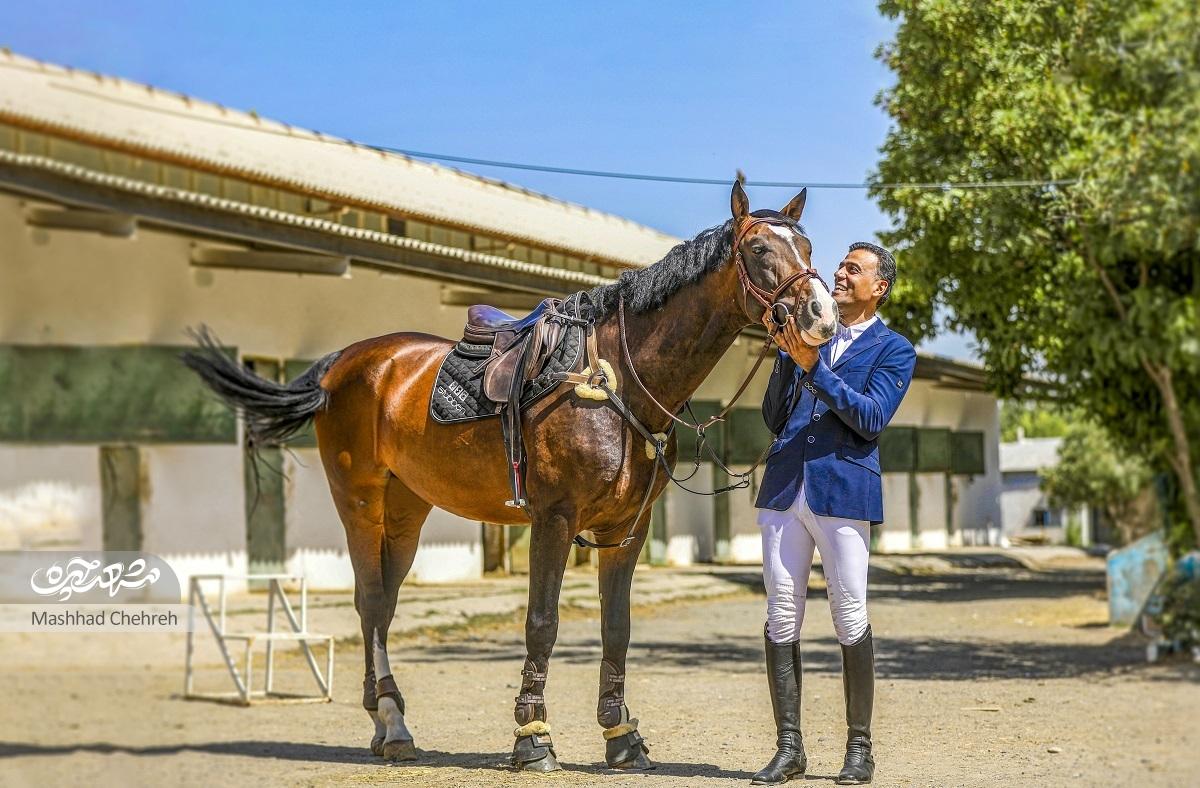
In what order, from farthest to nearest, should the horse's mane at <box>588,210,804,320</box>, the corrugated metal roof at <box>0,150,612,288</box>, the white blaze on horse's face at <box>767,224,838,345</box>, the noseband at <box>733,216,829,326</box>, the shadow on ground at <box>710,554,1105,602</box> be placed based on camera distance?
the shadow on ground at <box>710,554,1105,602</box>
the horse's mane at <box>588,210,804,320</box>
the noseband at <box>733,216,829,326</box>
the white blaze on horse's face at <box>767,224,838,345</box>
the corrugated metal roof at <box>0,150,612,288</box>

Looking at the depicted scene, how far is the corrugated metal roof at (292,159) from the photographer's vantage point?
95.3 inches

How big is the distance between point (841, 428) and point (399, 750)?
225 centimetres

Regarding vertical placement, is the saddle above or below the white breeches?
above

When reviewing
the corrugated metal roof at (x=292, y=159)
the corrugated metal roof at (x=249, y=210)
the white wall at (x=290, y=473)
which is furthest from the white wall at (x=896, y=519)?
the corrugated metal roof at (x=249, y=210)

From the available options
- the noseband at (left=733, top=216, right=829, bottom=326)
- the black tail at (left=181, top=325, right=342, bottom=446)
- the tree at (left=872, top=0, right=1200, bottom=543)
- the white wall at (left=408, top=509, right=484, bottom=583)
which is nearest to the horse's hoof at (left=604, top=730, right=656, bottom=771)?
the noseband at (left=733, top=216, right=829, bottom=326)

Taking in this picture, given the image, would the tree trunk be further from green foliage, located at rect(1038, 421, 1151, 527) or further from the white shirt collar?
green foliage, located at rect(1038, 421, 1151, 527)

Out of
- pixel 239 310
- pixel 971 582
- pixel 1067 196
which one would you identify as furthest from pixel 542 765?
pixel 971 582

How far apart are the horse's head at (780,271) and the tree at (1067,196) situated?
5171 mm

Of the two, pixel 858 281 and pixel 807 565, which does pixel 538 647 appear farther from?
pixel 858 281

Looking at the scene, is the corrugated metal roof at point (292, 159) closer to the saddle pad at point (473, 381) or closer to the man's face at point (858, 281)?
the saddle pad at point (473, 381)

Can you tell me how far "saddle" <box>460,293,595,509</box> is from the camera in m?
4.85

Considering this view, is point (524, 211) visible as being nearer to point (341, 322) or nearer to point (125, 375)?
point (341, 322)

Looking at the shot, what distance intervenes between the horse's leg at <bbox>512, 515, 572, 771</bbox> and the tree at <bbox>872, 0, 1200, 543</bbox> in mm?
5805

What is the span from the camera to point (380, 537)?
561 cm
